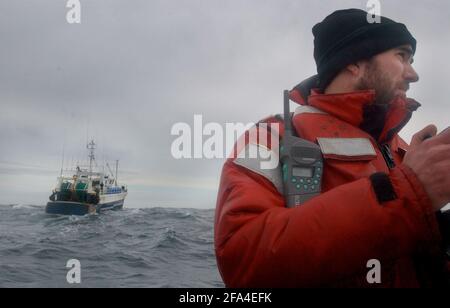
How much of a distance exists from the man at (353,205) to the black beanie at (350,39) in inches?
0.8

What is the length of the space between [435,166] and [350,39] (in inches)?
50.0

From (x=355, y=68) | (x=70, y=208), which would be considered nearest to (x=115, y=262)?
(x=355, y=68)

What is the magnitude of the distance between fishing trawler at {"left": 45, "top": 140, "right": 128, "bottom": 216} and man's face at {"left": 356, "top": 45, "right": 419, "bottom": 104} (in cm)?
5215

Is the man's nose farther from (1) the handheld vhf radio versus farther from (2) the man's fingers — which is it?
(1) the handheld vhf radio

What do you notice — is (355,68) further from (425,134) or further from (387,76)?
(425,134)

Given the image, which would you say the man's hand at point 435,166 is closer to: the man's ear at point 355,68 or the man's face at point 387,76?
the man's face at point 387,76

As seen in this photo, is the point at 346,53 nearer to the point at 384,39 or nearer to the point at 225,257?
the point at 384,39

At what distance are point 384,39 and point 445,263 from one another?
1448 mm

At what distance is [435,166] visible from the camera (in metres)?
1.48

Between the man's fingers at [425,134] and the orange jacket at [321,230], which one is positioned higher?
the man's fingers at [425,134]

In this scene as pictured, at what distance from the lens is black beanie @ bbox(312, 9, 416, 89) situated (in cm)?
237

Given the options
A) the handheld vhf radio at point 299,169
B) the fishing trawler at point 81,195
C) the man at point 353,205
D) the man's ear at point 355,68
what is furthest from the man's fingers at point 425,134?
the fishing trawler at point 81,195

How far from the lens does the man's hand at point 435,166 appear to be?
4.77 feet
